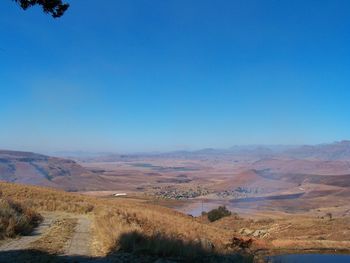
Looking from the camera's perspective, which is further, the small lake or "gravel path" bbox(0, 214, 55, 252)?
the small lake

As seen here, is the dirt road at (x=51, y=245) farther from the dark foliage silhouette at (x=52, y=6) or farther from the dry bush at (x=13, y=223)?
the dark foliage silhouette at (x=52, y=6)

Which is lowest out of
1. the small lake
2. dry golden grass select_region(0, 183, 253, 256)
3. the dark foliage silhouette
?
the small lake

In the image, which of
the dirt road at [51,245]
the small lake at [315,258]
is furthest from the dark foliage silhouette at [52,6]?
the small lake at [315,258]

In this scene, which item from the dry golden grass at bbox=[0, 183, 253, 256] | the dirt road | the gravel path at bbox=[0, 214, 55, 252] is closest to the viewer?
the dirt road

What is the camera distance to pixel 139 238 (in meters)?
14.7

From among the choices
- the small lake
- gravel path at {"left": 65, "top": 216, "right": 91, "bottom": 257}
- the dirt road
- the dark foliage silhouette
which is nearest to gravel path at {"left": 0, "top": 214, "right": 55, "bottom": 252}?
the dirt road

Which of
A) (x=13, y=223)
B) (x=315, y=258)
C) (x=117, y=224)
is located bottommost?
(x=315, y=258)

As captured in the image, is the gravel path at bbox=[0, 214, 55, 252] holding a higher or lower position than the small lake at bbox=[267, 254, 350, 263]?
higher

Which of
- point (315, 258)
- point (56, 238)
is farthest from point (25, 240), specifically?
point (315, 258)

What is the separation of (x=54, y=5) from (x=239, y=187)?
17173cm

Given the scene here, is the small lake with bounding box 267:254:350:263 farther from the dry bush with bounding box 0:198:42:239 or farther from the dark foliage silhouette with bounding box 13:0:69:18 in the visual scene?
the dark foliage silhouette with bounding box 13:0:69:18

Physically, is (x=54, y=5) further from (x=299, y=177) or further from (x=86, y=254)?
(x=299, y=177)

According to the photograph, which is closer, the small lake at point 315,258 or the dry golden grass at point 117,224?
the dry golden grass at point 117,224

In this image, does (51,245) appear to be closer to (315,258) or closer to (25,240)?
(25,240)
